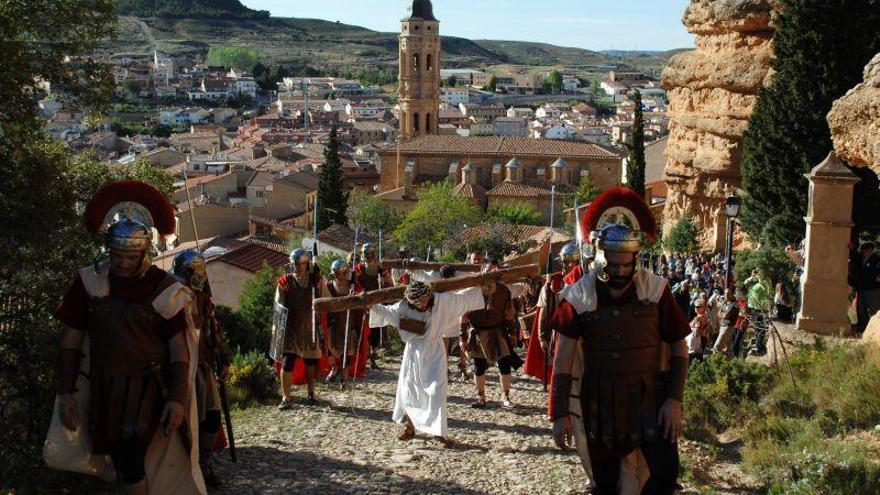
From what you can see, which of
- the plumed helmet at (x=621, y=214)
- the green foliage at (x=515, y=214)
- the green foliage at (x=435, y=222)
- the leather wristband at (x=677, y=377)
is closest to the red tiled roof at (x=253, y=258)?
the green foliage at (x=435, y=222)

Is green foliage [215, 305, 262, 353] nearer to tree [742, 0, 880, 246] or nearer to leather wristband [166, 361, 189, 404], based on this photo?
leather wristband [166, 361, 189, 404]

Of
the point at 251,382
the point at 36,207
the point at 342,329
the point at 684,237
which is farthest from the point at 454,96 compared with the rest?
the point at 36,207

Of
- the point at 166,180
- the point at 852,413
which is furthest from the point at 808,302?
the point at 166,180

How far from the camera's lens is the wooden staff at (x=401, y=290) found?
31.2ft

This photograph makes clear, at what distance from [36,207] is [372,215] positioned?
55.9 metres

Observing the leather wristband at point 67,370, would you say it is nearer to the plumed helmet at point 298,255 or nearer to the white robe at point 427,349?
the white robe at point 427,349

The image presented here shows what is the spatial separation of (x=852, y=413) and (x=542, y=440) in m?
2.83

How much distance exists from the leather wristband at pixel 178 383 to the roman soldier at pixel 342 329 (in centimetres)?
546

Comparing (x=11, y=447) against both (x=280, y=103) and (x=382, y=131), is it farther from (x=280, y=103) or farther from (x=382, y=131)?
(x=280, y=103)

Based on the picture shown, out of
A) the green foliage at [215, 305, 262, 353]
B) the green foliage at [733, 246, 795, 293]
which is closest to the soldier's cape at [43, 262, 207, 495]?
the green foliage at [215, 305, 262, 353]

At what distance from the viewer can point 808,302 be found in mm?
13312

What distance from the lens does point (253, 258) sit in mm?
33094

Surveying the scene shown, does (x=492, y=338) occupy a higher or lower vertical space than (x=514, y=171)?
higher

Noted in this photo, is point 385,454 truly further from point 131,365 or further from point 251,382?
point 131,365
